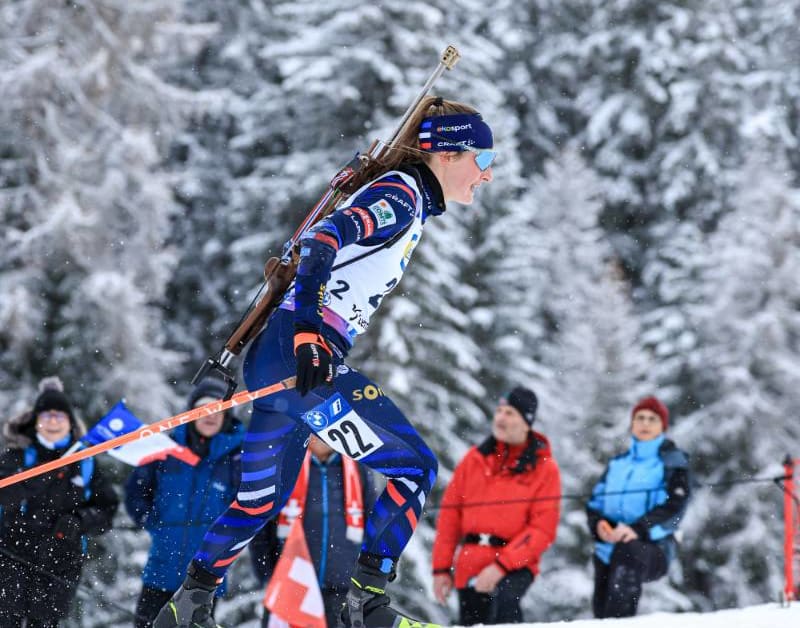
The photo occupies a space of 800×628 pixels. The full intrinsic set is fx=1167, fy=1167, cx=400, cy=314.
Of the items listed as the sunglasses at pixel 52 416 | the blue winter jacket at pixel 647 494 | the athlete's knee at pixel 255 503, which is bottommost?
the athlete's knee at pixel 255 503

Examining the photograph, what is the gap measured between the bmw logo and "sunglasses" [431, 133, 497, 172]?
1150mm

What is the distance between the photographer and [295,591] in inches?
245

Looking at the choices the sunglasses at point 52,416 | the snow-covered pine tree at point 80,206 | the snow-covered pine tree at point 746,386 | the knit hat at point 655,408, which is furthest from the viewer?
the snow-covered pine tree at point 746,386

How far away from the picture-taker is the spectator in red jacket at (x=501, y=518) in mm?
6637

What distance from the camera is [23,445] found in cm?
628

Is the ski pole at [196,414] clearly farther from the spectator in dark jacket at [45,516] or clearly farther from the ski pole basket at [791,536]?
the ski pole basket at [791,536]

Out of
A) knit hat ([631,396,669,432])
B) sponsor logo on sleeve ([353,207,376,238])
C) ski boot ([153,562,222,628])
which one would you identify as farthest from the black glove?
knit hat ([631,396,669,432])

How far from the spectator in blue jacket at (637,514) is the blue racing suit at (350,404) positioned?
8.96 ft

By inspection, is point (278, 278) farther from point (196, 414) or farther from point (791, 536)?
point (791, 536)

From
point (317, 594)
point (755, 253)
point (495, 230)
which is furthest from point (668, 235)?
point (317, 594)

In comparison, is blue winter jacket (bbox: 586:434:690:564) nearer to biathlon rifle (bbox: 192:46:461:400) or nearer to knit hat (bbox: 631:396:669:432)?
knit hat (bbox: 631:396:669:432)

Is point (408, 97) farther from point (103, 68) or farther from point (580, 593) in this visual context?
point (580, 593)

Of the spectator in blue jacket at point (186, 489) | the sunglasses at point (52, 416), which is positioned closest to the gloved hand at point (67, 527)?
the spectator in blue jacket at point (186, 489)

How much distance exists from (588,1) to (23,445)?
30482mm
